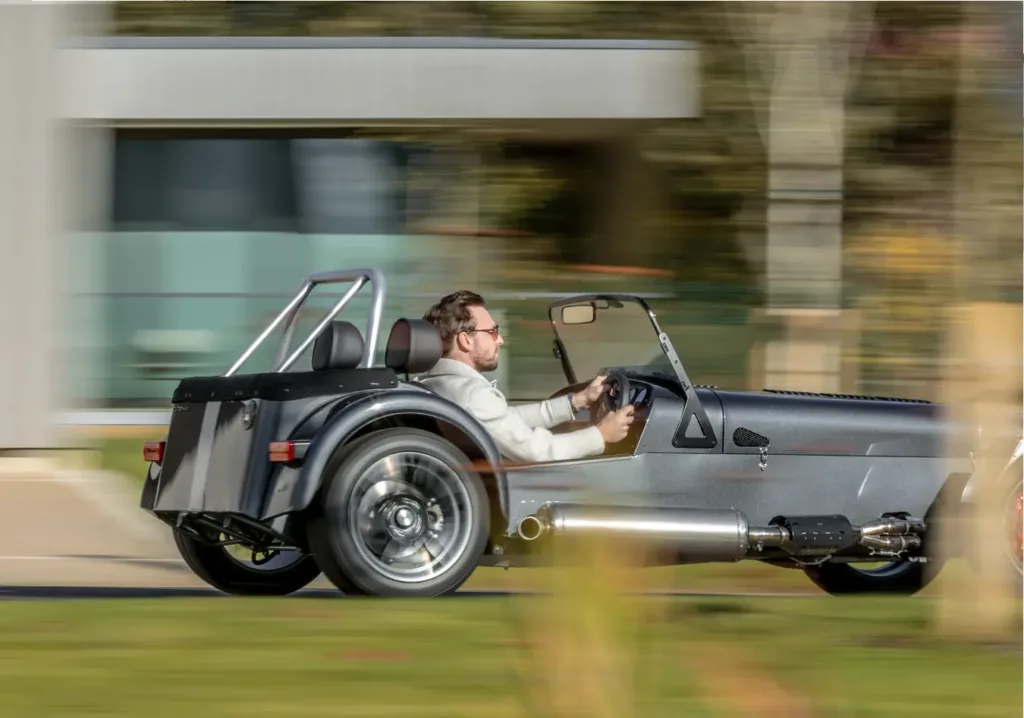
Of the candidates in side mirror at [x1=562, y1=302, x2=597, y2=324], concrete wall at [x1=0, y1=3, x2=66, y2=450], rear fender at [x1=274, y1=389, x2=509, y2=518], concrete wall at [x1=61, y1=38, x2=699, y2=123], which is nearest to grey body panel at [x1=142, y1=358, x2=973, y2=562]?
rear fender at [x1=274, y1=389, x2=509, y2=518]

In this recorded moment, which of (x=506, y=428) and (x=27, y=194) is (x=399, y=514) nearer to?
(x=506, y=428)

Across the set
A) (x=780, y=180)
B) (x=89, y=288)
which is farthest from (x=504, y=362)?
(x=780, y=180)

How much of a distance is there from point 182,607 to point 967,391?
3.02m

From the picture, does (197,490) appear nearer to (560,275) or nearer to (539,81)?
(560,275)

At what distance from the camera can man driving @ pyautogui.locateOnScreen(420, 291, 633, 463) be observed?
316 inches

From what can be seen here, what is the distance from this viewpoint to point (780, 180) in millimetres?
8500

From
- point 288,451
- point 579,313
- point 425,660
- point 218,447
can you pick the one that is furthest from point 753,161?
point 425,660

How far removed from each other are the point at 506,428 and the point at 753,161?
413 centimetres

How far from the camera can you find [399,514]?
778cm

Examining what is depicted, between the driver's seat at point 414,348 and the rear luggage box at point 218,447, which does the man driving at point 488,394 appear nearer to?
the driver's seat at point 414,348

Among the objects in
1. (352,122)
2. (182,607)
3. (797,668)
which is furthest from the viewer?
(352,122)

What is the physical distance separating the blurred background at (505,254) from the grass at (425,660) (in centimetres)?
2

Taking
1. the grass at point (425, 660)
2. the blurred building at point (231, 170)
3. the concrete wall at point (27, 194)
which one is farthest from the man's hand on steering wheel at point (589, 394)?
the concrete wall at point (27, 194)

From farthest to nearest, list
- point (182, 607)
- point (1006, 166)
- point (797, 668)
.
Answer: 1. point (182, 607)
2. point (1006, 166)
3. point (797, 668)
